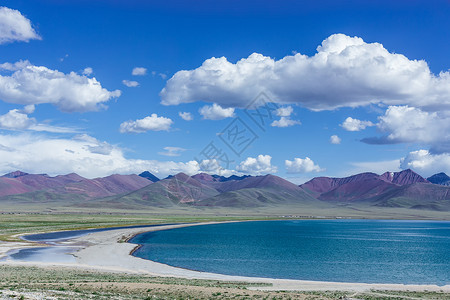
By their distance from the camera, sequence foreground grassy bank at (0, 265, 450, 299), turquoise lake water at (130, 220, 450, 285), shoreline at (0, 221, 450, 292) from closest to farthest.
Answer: foreground grassy bank at (0, 265, 450, 299), shoreline at (0, 221, 450, 292), turquoise lake water at (130, 220, 450, 285)

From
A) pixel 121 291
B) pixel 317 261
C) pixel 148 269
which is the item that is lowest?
pixel 317 261

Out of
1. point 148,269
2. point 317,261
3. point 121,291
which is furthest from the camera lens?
point 317,261

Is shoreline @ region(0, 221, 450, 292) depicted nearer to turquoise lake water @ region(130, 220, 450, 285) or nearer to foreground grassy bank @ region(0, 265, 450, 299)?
foreground grassy bank @ region(0, 265, 450, 299)

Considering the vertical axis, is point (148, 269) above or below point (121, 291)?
below

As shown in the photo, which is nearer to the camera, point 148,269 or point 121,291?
point 121,291

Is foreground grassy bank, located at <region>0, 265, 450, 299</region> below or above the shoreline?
above

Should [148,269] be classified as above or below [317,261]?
above

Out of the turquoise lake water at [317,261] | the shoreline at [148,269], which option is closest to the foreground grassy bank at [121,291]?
the shoreline at [148,269]

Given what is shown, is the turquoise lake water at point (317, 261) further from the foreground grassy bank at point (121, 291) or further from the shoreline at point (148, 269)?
the foreground grassy bank at point (121, 291)

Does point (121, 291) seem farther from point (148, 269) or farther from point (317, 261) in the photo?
point (317, 261)

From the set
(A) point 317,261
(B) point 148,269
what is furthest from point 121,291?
(A) point 317,261

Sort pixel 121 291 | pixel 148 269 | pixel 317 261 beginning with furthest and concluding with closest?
pixel 317 261 → pixel 148 269 → pixel 121 291

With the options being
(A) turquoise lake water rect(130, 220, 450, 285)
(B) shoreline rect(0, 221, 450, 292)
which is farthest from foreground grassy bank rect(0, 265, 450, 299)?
(A) turquoise lake water rect(130, 220, 450, 285)

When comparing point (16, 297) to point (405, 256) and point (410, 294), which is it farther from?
point (405, 256)
